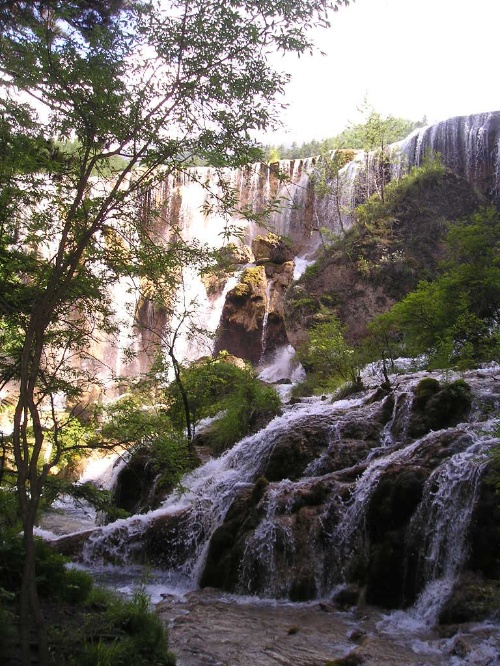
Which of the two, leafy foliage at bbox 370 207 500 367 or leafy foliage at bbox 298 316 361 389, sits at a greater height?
leafy foliage at bbox 370 207 500 367

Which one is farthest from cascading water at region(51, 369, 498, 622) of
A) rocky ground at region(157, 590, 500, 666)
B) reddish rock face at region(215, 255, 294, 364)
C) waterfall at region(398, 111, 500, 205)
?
waterfall at region(398, 111, 500, 205)

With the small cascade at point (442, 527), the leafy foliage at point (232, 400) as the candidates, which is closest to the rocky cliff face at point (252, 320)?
the leafy foliage at point (232, 400)

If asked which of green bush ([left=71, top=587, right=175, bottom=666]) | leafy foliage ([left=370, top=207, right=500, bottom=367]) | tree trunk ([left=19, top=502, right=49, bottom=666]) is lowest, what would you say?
green bush ([left=71, top=587, right=175, bottom=666])

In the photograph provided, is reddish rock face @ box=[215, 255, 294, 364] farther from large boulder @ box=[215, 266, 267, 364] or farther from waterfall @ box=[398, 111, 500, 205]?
waterfall @ box=[398, 111, 500, 205]

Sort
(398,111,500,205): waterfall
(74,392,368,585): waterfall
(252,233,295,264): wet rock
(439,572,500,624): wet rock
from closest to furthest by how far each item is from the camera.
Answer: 1. (439,572,500,624): wet rock
2. (74,392,368,585): waterfall
3. (398,111,500,205): waterfall
4. (252,233,295,264): wet rock

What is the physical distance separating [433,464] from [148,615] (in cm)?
424

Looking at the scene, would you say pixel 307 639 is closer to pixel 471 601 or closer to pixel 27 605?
pixel 471 601

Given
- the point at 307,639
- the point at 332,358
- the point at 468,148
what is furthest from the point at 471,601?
the point at 468,148

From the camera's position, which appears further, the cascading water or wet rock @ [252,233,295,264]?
wet rock @ [252,233,295,264]

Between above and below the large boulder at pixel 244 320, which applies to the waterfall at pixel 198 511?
below

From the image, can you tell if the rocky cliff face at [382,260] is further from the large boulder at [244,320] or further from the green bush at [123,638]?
the green bush at [123,638]

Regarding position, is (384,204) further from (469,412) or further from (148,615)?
(148,615)

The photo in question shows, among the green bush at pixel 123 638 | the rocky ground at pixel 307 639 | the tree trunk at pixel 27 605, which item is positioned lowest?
the rocky ground at pixel 307 639

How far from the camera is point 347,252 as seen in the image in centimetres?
1969
